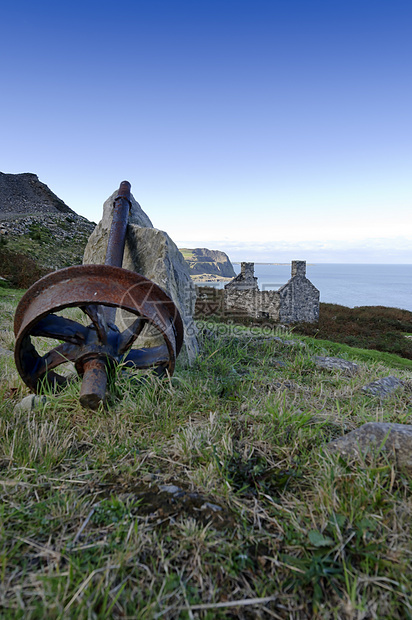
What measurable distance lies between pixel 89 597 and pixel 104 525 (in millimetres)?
352

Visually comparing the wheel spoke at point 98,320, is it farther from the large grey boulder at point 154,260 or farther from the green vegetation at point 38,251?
the green vegetation at point 38,251

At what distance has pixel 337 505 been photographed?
4.85 feet

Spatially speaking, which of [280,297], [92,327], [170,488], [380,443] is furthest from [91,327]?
[280,297]

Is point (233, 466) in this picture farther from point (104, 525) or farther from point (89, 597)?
point (89, 597)

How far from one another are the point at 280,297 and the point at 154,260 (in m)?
19.7

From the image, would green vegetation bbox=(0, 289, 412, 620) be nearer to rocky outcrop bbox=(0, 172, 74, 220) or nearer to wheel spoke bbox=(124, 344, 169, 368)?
wheel spoke bbox=(124, 344, 169, 368)

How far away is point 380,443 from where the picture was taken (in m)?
1.83

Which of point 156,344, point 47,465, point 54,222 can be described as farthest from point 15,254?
point 47,465

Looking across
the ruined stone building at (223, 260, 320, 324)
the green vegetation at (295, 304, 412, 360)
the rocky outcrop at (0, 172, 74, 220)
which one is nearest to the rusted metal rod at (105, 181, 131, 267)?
the green vegetation at (295, 304, 412, 360)

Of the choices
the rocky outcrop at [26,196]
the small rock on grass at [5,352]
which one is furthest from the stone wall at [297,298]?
the small rock on grass at [5,352]

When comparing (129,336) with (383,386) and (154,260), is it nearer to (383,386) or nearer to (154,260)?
(154,260)

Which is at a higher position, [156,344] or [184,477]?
[156,344]

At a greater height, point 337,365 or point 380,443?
point 380,443

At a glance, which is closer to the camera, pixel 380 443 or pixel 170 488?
pixel 170 488
